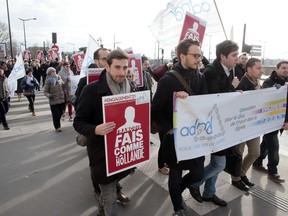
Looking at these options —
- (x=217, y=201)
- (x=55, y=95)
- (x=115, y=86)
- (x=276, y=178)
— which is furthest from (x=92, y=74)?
(x=55, y=95)

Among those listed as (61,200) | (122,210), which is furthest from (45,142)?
(122,210)

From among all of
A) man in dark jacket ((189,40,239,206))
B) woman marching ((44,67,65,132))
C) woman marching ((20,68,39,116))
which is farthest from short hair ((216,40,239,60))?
woman marching ((20,68,39,116))

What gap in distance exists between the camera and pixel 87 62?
251 inches

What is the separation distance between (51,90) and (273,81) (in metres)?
5.49

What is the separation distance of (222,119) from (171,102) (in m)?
0.74

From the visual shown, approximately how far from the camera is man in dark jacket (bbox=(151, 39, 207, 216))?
110 inches

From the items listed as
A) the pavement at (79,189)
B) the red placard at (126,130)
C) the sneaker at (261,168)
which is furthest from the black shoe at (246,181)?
the red placard at (126,130)

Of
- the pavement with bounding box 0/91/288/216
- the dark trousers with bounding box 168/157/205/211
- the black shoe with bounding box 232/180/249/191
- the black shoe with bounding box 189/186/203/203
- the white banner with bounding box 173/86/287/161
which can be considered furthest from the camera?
the black shoe with bounding box 232/180/249/191

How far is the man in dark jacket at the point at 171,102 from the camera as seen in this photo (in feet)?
9.21

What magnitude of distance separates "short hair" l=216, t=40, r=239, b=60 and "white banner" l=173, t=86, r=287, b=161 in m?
0.52

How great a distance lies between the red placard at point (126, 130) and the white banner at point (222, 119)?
13.7 inches

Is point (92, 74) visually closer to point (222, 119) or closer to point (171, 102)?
point (171, 102)

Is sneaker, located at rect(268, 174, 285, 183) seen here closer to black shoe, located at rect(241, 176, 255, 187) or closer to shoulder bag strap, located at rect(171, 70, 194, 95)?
black shoe, located at rect(241, 176, 255, 187)

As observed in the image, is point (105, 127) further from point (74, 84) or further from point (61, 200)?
point (74, 84)
